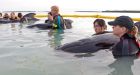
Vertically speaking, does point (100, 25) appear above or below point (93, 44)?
above

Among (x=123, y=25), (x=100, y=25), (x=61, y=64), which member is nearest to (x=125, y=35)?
(x=123, y=25)

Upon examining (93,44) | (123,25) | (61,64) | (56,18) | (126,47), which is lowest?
(56,18)

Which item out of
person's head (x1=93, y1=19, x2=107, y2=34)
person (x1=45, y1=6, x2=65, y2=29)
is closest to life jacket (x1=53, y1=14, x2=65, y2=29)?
person (x1=45, y1=6, x2=65, y2=29)

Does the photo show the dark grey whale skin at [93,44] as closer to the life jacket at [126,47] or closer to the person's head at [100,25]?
the life jacket at [126,47]

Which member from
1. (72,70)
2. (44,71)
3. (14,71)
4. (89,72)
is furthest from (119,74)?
(14,71)

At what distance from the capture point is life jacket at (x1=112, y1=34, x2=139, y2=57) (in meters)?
7.54

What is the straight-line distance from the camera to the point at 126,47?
760cm

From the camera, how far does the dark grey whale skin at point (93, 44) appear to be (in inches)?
335

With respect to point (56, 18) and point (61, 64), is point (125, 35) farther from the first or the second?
point (56, 18)

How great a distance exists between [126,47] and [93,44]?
123 centimetres

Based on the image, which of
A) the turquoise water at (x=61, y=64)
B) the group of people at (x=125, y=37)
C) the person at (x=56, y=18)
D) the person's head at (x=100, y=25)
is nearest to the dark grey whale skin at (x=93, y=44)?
the turquoise water at (x=61, y=64)

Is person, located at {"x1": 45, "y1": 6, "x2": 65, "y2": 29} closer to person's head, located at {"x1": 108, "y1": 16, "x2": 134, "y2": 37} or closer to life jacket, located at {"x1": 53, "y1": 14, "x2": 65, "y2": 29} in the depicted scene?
life jacket, located at {"x1": 53, "y1": 14, "x2": 65, "y2": 29}

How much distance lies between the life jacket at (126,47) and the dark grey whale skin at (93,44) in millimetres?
796

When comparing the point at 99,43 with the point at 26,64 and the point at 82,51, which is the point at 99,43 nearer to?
the point at 82,51
